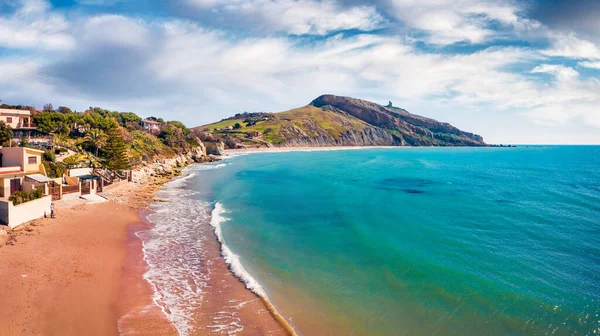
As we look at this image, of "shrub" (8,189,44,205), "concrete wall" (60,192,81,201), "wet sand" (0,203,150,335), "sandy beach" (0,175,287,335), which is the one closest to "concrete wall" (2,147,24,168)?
"concrete wall" (60,192,81,201)

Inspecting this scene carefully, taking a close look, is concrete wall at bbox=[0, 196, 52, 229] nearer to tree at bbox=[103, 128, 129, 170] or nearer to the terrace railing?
the terrace railing

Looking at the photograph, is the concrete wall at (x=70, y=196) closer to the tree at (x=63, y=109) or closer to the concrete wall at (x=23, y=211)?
the concrete wall at (x=23, y=211)

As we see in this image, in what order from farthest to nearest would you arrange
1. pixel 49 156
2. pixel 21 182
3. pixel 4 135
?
pixel 4 135, pixel 49 156, pixel 21 182

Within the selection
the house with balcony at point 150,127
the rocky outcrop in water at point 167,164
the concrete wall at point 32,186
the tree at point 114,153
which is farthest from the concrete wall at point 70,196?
the house with balcony at point 150,127

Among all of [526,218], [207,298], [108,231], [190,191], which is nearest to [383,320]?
[207,298]

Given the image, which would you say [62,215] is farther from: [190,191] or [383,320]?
[383,320]

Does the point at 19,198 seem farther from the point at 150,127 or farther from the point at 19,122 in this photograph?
the point at 150,127

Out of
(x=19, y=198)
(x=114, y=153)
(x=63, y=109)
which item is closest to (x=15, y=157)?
(x=19, y=198)
